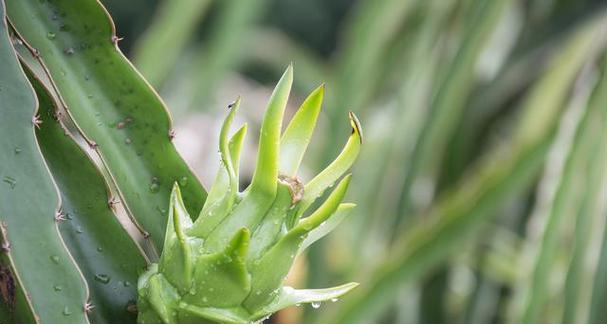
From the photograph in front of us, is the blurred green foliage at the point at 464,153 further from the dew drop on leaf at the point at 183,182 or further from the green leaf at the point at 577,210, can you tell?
the dew drop on leaf at the point at 183,182

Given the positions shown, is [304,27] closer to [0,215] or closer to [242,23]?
[242,23]

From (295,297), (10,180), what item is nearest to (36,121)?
(10,180)

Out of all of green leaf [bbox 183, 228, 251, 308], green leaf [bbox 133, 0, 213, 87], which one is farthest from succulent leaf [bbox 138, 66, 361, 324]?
green leaf [bbox 133, 0, 213, 87]

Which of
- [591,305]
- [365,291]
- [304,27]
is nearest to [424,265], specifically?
[365,291]

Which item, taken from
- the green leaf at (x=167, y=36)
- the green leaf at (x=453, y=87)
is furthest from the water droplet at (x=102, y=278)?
the green leaf at (x=167, y=36)

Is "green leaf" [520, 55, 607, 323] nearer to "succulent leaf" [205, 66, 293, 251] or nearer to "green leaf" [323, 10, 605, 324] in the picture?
"green leaf" [323, 10, 605, 324]

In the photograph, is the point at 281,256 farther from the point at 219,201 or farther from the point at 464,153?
the point at 464,153
